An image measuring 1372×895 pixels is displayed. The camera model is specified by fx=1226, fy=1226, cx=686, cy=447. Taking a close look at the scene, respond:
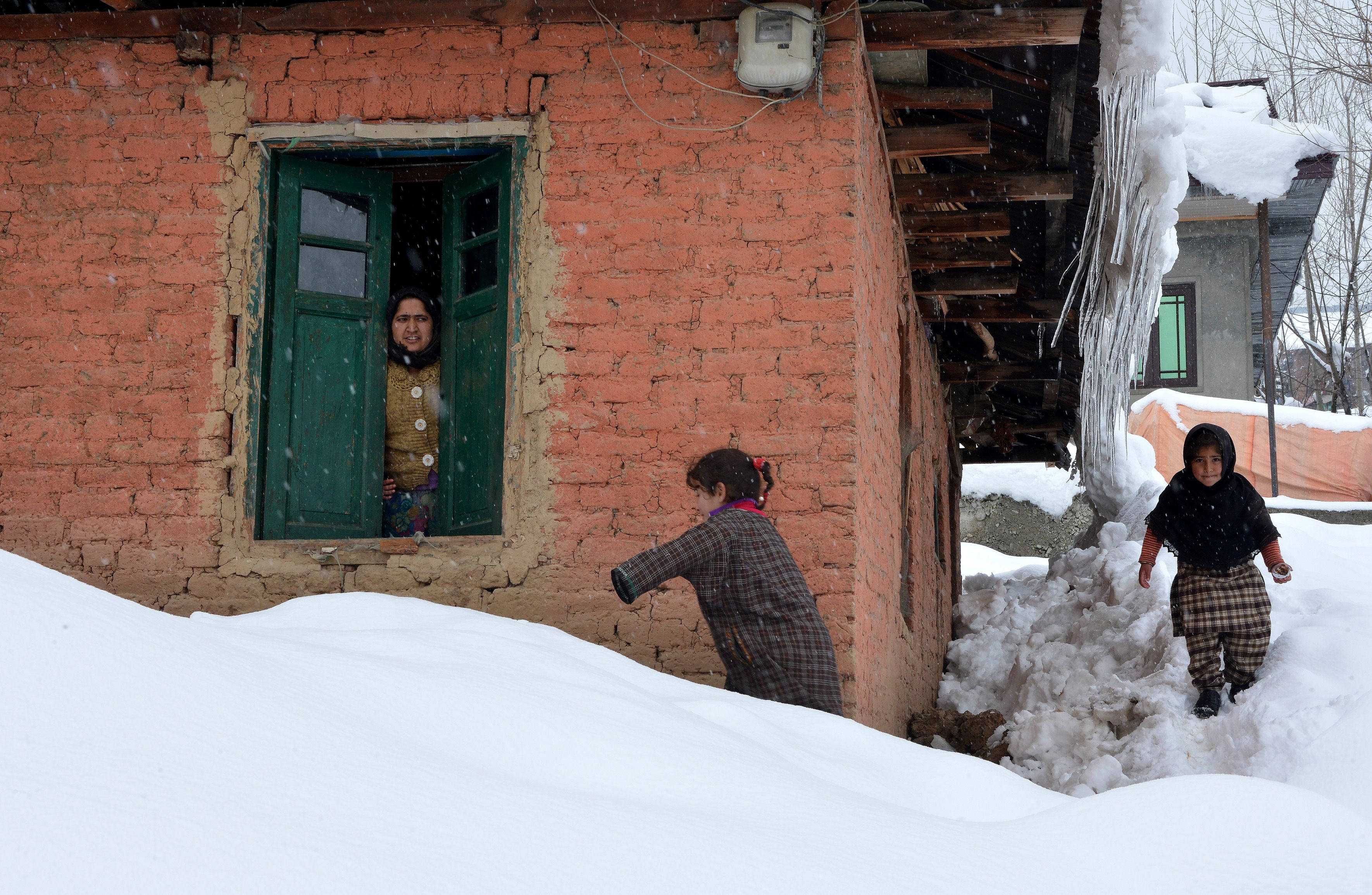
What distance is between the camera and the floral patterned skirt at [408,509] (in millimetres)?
5570

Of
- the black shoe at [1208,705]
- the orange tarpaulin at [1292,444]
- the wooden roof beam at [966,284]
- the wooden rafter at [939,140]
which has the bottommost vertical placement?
the black shoe at [1208,705]

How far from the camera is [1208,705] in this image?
555 centimetres

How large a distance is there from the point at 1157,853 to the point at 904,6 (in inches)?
155

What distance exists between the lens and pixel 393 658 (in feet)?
9.09

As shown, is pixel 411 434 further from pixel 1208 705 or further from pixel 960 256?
pixel 1208 705

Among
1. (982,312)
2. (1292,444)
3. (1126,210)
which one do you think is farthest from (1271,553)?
(1292,444)

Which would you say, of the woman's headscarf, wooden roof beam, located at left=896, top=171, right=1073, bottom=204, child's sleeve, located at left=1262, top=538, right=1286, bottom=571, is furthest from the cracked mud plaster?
child's sleeve, located at left=1262, top=538, right=1286, bottom=571

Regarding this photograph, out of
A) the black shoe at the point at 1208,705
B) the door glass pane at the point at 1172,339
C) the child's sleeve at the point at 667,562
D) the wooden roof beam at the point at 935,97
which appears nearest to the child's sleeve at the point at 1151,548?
the black shoe at the point at 1208,705

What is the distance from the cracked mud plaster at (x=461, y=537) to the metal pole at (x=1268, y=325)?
957cm

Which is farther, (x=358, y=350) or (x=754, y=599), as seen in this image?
(x=358, y=350)

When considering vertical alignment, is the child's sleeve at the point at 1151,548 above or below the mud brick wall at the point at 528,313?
below

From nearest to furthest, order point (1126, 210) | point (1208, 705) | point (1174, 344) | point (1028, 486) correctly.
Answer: point (1208, 705) → point (1126, 210) → point (1174, 344) → point (1028, 486)

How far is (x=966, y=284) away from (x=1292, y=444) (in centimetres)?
1040

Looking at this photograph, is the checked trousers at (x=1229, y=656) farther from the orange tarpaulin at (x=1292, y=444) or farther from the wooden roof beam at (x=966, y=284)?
the orange tarpaulin at (x=1292, y=444)
